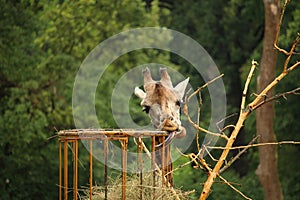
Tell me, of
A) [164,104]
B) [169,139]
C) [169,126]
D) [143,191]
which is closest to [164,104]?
[164,104]

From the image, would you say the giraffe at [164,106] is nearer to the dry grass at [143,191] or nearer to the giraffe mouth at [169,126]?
the giraffe mouth at [169,126]

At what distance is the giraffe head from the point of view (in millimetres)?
6383

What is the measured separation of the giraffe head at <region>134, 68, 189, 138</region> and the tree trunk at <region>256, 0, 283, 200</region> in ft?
14.9

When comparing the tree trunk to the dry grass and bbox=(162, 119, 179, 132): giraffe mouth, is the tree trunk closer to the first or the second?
bbox=(162, 119, 179, 132): giraffe mouth

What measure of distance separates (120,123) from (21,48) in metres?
2.09

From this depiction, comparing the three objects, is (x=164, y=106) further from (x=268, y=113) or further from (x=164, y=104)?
(x=268, y=113)

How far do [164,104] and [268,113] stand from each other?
4.98 m

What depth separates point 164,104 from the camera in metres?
6.46

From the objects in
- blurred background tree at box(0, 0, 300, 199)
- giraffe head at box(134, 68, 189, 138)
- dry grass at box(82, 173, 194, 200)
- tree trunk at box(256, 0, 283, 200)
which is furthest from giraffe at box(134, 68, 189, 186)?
blurred background tree at box(0, 0, 300, 199)

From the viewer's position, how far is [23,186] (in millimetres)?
14141

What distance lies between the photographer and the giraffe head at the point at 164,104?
20.9 ft

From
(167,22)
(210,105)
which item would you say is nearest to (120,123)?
(210,105)

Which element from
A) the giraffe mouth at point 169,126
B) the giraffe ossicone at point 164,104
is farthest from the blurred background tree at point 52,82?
the giraffe mouth at point 169,126

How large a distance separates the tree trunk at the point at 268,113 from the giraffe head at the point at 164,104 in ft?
14.9
